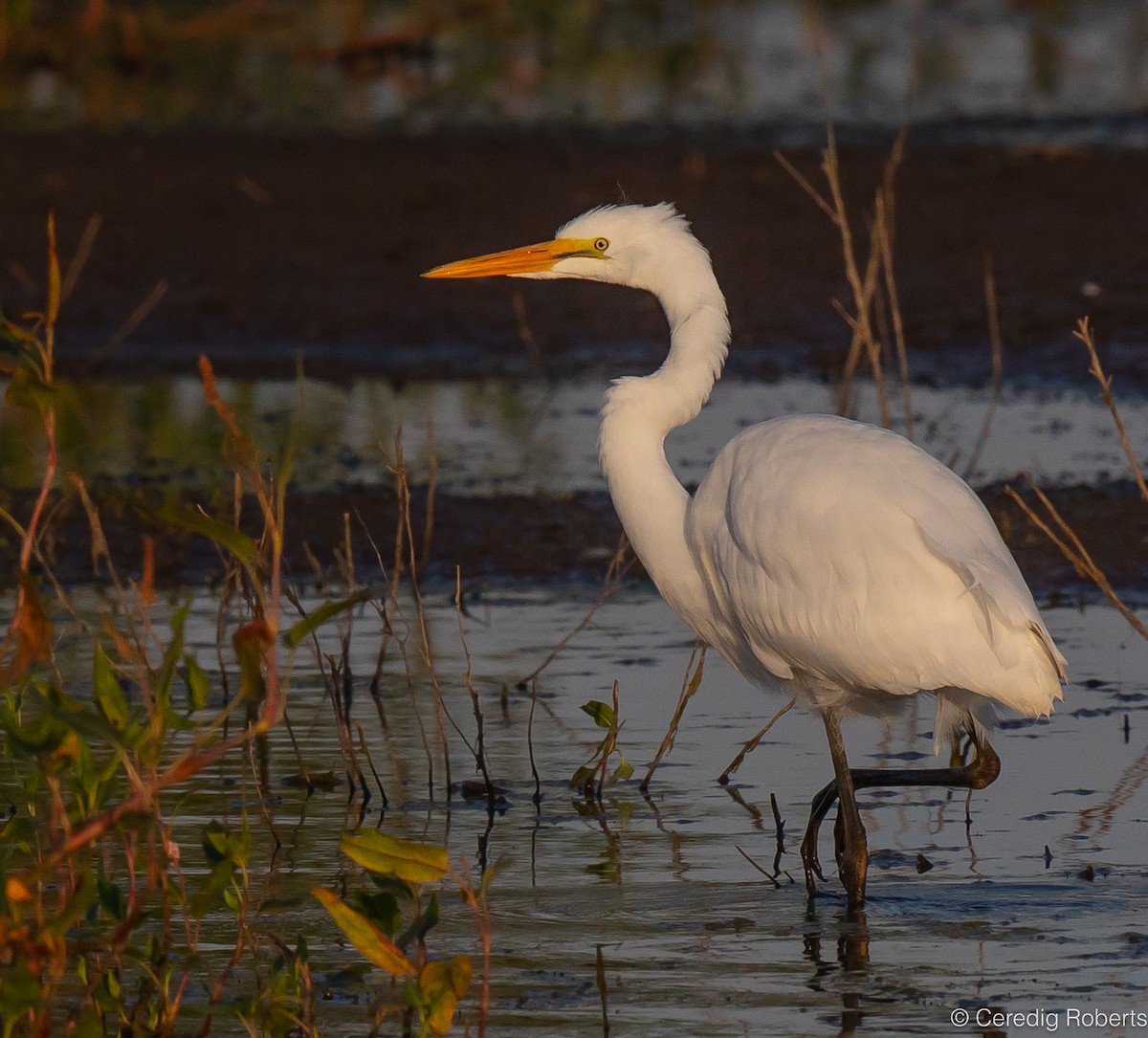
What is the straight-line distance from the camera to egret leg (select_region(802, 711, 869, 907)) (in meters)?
4.88

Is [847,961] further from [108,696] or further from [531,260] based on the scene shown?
[531,260]

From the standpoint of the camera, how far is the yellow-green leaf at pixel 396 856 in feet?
10.7

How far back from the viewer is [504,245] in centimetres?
1372

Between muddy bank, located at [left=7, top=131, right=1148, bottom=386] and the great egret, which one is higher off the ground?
muddy bank, located at [left=7, top=131, right=1148, bottom=386]

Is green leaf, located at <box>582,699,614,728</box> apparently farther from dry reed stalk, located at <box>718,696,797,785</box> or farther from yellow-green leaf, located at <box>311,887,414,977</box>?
yellow-green leaf, located at <box>311,887,414,977</box>

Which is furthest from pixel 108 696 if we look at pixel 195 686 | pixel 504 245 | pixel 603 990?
pixel 504 245

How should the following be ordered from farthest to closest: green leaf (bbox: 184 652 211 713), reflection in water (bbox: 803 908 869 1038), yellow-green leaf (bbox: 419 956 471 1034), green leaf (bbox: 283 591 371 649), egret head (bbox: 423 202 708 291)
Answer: egret head (bbox: 423 202 708 291) → reflection in water (bbox: 803 908 869 1038) → yellow-green leaf (bbox: 419 956 471 1034) → green leaf (bbox: 184 652 211 713) → green leaf (bbox: 283 591 371 649)

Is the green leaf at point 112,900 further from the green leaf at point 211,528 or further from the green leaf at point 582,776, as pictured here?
the green leaf at point 582,776

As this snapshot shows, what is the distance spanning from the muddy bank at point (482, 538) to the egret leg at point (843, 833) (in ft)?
9.03

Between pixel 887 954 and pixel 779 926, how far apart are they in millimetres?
294

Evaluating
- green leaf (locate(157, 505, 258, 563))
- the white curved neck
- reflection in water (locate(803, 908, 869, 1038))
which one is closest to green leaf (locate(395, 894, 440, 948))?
green leaf (locate(157, 505, 258, 563))

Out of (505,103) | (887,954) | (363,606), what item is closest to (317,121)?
(505,103)

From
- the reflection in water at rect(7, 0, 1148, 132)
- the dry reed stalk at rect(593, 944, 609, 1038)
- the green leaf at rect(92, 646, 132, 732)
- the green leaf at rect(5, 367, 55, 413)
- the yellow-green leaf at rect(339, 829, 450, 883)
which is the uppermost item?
the reflection in water at rect(7, 0, 1148, 132)

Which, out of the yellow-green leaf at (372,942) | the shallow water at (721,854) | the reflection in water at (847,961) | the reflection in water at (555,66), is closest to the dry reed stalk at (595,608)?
the shallow water at (721,854)
